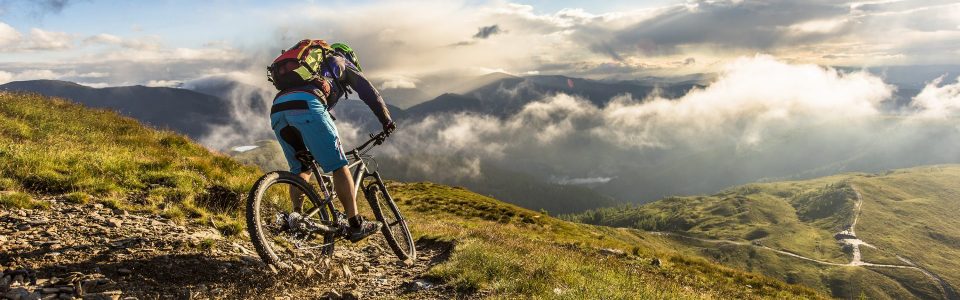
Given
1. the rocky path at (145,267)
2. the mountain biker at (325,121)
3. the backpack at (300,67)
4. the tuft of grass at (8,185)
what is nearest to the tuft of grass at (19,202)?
the rocky path at (145,267)

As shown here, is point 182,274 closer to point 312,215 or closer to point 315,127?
point 312,215

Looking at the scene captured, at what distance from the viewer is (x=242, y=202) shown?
993cm

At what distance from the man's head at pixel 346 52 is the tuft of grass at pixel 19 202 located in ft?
17.1

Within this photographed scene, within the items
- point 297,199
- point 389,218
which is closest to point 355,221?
point 297,199

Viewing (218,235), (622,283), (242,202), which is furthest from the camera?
(242,202)

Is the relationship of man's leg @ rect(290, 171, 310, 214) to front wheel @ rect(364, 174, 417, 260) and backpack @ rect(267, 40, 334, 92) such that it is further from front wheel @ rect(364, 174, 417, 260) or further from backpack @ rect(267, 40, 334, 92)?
front wheel @ rect(364, 174, 417, 260)

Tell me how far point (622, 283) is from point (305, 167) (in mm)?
5821

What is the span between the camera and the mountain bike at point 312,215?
5.86 metres

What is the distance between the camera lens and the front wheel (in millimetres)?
8297

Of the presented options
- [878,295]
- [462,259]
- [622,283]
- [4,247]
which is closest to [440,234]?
[462,259]

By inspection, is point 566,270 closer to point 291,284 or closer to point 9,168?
point 291,284

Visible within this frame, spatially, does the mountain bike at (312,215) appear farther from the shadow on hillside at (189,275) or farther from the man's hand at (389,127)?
the shadow on hillside at (189,275)

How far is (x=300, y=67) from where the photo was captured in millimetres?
6402

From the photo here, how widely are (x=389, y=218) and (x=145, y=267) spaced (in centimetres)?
409
